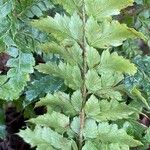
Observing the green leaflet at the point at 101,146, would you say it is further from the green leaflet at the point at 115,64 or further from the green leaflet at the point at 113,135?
the green leaflet at the point at 115,64

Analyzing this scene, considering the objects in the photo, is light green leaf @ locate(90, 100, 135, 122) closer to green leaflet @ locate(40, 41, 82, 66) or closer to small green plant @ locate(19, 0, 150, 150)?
small green plant @ locate(19, 0, 150, 150)

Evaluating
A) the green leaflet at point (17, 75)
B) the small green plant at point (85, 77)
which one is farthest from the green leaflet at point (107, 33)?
the green leaflet at point (17, 75)

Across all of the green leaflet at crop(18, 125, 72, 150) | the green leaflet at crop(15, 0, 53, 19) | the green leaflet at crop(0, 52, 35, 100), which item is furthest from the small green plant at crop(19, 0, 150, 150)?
the green leaflet at crop(15, 0, 53, 19)

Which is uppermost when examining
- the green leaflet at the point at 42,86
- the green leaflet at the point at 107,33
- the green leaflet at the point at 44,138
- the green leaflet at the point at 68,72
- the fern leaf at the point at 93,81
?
the green leaflet at the point at 107,33

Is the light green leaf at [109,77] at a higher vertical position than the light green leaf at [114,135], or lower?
Answer: higher

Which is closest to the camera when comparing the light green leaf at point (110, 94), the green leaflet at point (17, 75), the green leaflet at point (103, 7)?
the green leaflet at point (103, 7)

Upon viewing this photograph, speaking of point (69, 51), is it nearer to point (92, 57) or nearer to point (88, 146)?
point (92, 57)

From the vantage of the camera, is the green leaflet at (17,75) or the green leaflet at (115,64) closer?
the green leaflet at (115,64)

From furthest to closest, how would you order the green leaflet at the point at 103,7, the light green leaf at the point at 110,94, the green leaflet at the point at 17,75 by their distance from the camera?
the green leaflet at the point at 17,75
the light green leaf at the point at 110,94
the green leaflet at the point at 103,7
